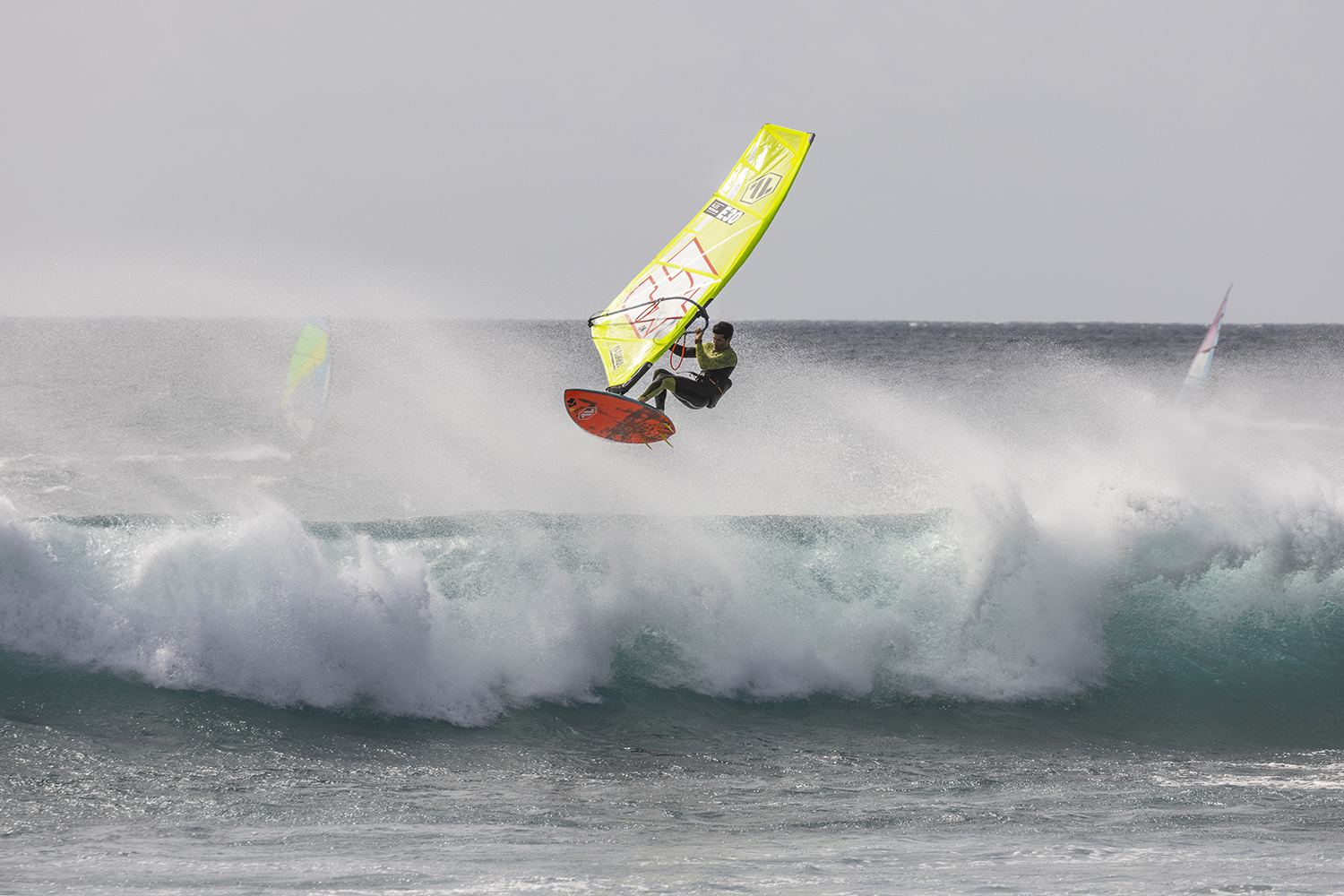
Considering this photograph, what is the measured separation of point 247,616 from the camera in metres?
8.80

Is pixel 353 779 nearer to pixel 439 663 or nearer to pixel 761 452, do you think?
pixel 439 663

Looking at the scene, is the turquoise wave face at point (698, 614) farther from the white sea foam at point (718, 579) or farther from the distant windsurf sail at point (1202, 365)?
the distant windsurf sail at point (1202, 365)

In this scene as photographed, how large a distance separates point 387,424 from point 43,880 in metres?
15.5

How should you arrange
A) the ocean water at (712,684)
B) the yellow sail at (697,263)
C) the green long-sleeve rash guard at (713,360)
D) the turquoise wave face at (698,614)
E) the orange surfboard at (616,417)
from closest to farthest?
the ocean water at (712,684) → the orange surfboard at (616,417) → the green long-sleeve rash guard at (713,360) → the yellow sail at (697,263) → the turquoise wave face at (698,614)

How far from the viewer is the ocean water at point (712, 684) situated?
19.0ft

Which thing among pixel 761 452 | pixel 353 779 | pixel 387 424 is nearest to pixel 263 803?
pixel 353 779

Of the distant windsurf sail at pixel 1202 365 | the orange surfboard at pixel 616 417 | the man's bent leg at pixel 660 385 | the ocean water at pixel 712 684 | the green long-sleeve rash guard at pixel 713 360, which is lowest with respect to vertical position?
the ocean water at pixel 712 684

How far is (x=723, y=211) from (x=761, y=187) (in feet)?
1.25

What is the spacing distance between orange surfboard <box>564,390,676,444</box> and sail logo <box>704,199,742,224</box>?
209cm

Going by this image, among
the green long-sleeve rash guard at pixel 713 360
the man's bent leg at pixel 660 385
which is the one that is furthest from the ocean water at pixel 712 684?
the green long-sleeve rash guard at pixel 713 360

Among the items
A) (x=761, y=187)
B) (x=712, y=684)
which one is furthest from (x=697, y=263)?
(x=712, y=684)

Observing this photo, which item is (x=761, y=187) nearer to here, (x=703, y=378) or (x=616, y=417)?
(x=703, y=378)

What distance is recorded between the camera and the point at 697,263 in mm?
8820

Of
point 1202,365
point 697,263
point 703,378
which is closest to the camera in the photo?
point 703,378
